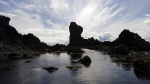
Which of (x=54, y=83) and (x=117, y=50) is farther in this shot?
(x=117, y=50)

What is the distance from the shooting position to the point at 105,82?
6262cm

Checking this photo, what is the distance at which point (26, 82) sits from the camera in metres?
61.8

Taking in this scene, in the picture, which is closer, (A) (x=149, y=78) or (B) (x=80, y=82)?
(B) (x=80, y=82)

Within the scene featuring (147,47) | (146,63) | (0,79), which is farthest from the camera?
(147,47)

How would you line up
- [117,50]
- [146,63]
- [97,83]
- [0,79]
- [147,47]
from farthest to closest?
[147,47]
[117,50]
[146,63]
[0,79]
[97,83]

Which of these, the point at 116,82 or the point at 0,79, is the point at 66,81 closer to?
the point at 116,82

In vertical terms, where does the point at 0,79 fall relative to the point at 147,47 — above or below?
below

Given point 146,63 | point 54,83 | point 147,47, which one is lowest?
point 54,83

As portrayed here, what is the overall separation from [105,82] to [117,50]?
11132 cm

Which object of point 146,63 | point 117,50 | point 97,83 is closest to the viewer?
point 97,83

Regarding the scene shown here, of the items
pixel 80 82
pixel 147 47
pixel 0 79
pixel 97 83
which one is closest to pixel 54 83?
pixel 80 82

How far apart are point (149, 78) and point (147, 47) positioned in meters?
140

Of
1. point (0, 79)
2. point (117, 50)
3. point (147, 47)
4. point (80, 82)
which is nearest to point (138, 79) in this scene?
point (80, 82)

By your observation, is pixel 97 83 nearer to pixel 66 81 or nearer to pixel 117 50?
pixel 66 81
